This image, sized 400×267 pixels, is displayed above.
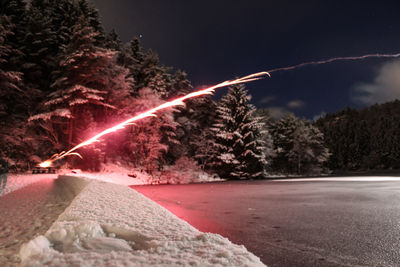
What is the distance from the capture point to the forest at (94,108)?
2373 cm

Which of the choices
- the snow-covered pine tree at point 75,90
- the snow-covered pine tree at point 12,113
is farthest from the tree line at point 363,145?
the snow-covered pine tree at point 12,113

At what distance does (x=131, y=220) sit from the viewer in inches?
156

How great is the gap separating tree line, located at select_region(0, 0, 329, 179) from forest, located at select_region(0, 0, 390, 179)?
10cm

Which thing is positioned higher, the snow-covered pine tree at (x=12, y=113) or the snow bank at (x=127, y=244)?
the snow-covered pine tree at (x=12, y=113)

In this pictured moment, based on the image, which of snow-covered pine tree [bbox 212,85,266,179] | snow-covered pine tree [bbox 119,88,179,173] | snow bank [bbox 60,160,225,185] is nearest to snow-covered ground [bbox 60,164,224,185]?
snow bank [bbox 60,160,225,185]

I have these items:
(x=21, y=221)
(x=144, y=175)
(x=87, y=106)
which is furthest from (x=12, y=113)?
(x=21, y=221)

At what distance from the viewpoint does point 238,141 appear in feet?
101

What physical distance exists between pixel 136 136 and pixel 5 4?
71.8ft

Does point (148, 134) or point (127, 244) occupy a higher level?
point (148, 134)

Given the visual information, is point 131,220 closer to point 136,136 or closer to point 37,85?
point 136,136

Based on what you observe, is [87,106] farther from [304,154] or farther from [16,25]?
[304,154]

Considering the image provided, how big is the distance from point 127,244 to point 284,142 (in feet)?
166

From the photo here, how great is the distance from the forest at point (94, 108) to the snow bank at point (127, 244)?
19557 millimetres

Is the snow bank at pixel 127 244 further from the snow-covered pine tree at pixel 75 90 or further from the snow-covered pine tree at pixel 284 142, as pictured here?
the snow-covered pine tree at pixel 284 142
